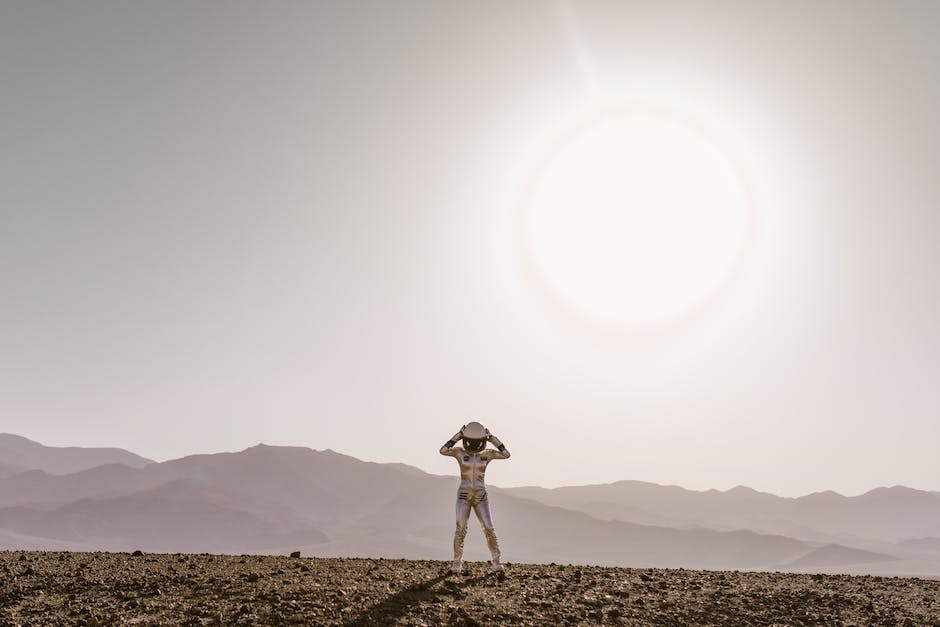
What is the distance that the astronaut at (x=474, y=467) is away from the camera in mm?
19266

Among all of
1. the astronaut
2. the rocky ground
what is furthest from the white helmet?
the rocky ground

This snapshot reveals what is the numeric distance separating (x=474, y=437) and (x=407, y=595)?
21.7 ft

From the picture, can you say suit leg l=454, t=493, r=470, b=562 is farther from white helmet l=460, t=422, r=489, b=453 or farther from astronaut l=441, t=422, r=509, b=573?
white helmet l=460, t=422, r=489, b=453

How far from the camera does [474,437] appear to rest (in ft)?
65.2

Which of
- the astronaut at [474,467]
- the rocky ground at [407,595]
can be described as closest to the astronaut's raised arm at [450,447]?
the astronaut at [474,467]

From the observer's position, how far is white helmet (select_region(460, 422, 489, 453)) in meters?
19.9

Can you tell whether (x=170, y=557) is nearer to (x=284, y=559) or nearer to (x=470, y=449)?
(x=284, y=559)

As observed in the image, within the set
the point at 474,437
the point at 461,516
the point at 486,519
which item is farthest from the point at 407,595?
the point at 474,437

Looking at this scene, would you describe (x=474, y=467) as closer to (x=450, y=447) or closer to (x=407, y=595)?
(x=450, y=447)

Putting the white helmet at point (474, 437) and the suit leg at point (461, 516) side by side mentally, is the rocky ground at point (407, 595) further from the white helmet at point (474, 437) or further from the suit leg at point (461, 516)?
the white helmet at point (474, 437)

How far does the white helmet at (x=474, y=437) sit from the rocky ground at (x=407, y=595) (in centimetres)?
348

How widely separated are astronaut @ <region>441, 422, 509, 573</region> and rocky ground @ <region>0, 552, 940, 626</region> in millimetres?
1507

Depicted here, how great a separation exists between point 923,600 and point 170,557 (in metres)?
20.9

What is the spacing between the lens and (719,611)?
13984mm
